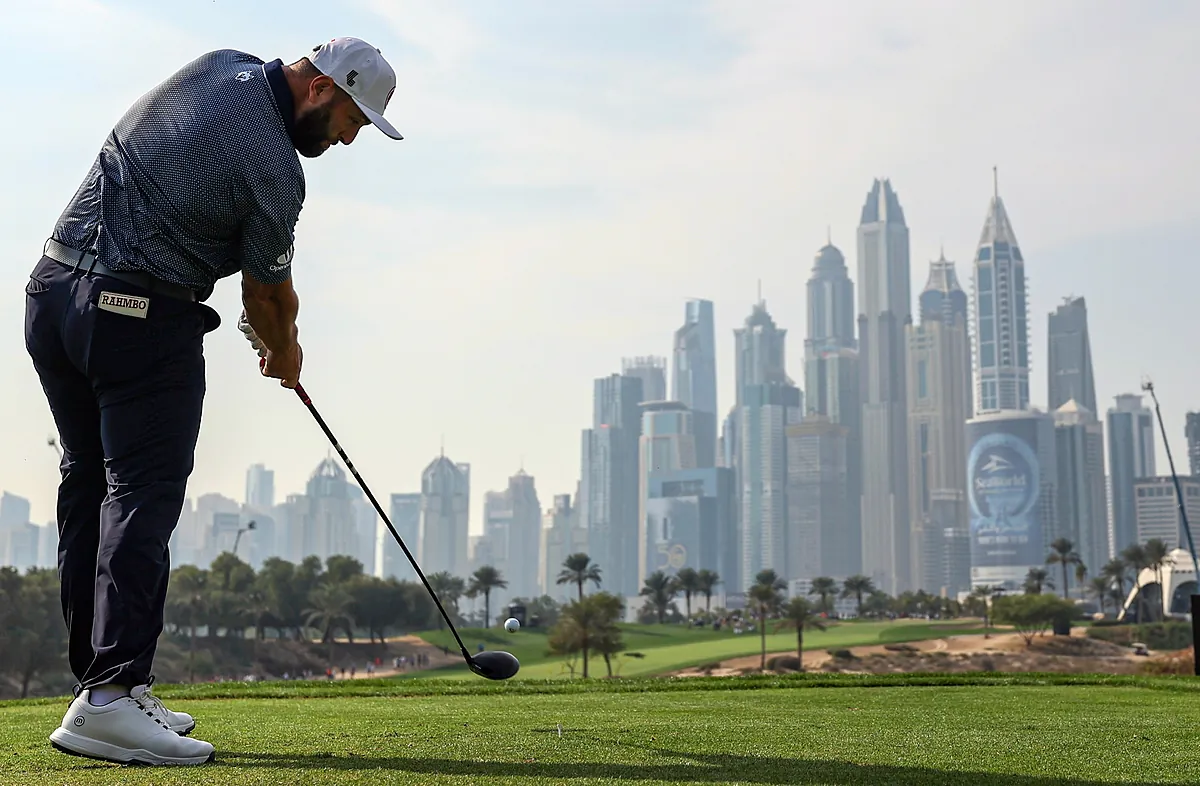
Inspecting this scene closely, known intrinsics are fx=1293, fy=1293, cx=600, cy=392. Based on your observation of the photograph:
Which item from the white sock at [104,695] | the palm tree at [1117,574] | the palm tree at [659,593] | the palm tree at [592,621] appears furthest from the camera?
the palm tree at [659,593]

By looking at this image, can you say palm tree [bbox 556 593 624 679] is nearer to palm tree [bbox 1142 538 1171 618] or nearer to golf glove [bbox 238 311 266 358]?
palm tree [bbox 1142 538 1171 618]

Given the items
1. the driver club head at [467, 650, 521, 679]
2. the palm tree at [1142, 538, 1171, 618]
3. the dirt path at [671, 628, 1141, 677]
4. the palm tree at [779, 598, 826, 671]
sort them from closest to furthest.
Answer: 1. the driver club head at [467, 650, 521, 679]
2. the dirt path at [671, 628, 1141, 677]
3. the palm tree at [779, 598, 826, 671]
4. the palm tree at [1142, 538, 1171, 618]

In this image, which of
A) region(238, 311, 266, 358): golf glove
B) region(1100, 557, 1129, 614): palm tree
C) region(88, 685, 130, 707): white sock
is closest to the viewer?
region(88, 685, 130, 707): white sock

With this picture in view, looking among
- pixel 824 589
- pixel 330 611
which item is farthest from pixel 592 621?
pixel 824 589

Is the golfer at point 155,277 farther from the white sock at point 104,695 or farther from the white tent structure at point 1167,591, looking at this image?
the white tent structure at point 1167,591

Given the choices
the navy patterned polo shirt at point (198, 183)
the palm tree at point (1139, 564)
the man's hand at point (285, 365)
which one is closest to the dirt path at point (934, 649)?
the palm tree at point (1139, 564)

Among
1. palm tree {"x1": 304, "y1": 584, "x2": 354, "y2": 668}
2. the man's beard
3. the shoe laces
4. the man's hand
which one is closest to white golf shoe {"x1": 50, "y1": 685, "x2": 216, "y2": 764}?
the shoe laces

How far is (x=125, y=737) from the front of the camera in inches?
160

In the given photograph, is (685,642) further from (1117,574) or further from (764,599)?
(1117,574)

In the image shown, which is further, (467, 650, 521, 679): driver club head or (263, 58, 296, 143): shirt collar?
(467, 650, 521, 679): driver club head

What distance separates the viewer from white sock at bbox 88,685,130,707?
4.12 metres

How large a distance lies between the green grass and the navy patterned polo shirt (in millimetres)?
119787

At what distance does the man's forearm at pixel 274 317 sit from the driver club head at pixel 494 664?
145 cm

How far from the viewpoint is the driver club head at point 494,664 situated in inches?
202
